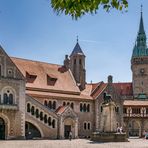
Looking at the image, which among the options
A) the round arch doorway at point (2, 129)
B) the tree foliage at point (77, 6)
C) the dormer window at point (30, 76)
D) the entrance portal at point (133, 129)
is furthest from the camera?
the entrance portal at point (133, 129)

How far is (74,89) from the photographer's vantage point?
65375 mm

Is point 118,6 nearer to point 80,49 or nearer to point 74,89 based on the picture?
point 74,89

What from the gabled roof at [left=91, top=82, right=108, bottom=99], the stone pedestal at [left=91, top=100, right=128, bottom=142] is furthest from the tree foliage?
the gabled roof at [left=91, top=82, right=108, bottom=99]

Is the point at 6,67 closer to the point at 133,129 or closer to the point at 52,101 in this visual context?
the point at 52,101

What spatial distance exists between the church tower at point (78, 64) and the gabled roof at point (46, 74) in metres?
3.55

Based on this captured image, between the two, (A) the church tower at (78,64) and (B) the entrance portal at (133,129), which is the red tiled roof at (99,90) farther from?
(B) the entrance portal at (133,129)

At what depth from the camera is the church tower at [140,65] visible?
11440cm

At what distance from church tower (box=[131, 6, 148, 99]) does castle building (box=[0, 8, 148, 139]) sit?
33.5m

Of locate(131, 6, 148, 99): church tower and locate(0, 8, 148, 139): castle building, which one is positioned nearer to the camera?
locate(0, 8, 148, 139): castle building

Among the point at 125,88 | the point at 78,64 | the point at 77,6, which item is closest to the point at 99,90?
the point at 78,64

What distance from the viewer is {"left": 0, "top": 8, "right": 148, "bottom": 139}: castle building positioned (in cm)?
5144

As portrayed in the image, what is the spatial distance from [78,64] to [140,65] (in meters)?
47.8

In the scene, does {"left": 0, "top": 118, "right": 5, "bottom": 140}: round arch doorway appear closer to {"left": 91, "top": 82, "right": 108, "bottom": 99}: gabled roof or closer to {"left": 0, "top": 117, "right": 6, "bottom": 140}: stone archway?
{"left": 0, "top": 117, "right": 6, "bottom": 140}: stone archway

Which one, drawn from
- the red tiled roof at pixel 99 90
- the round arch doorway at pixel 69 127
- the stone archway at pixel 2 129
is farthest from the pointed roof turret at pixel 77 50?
the stone archway at pixel 2 129
